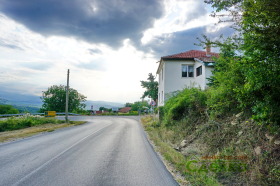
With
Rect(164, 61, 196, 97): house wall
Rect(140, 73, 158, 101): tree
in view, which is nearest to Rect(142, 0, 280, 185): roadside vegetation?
Rect(164, 61, 196, 97): house wall

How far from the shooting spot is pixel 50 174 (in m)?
5.05

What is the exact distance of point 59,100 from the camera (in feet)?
220

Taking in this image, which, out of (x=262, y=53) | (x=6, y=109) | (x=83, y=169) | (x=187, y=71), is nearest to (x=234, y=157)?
(x=262, y=53)

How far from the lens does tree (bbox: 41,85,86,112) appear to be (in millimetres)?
66375

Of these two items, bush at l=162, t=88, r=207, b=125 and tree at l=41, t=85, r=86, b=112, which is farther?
tree at l=41, t=85, r=86, b=112

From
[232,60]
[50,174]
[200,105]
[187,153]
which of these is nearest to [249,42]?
[232,60]

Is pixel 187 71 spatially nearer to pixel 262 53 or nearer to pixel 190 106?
pixel 190 106

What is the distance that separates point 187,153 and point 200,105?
429cm

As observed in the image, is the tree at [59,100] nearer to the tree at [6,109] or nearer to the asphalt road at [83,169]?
the tree at [6,109]

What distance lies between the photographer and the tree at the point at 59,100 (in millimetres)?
66375

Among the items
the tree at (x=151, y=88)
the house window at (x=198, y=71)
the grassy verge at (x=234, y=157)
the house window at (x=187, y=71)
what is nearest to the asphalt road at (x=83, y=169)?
the grassy verge at (x=234, y=157)

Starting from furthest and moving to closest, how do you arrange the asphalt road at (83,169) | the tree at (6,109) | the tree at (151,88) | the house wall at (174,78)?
the tree at (6,109)
the tree at (151,88)
the house wall at (174,78)
the asphalt road at (83,169)

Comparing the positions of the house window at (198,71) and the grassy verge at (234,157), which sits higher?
the house window at (198,71)

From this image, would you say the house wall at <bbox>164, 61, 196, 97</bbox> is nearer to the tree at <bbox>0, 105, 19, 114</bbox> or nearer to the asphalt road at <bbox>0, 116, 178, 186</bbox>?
the asphalt road at <bbox>0, 116, 178, 186</bbox>
